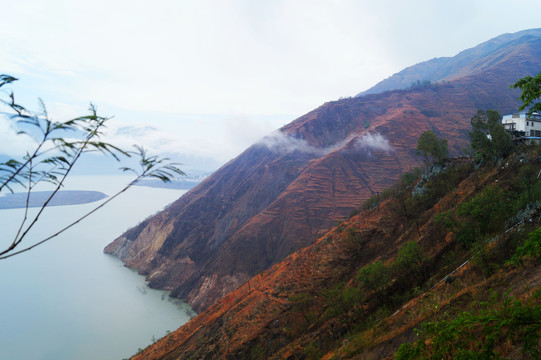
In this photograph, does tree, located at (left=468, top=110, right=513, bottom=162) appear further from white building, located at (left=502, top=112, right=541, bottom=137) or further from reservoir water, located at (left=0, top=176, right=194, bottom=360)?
reservoir water, located at (left=0, top=176, right=194, bottom=360)

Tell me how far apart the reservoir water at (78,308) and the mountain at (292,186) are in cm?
518

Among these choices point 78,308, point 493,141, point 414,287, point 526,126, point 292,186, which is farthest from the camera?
point 292,186

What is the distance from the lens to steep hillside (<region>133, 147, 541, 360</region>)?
5.95 m

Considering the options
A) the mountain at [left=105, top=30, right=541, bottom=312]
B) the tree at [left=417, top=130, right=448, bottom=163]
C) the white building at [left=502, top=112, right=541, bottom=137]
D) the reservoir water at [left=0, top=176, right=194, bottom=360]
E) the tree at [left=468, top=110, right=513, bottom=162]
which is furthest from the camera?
the mountain at [left=105, top=30, right=541, bottom=312]

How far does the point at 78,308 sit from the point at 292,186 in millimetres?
53713

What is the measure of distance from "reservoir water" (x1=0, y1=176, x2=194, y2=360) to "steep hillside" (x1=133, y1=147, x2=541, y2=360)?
684 inches

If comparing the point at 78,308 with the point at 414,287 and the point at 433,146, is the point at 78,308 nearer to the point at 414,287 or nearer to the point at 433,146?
the point at 414,287

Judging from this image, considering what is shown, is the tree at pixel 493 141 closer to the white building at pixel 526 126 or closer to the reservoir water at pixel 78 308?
the white building at pixel 526 126

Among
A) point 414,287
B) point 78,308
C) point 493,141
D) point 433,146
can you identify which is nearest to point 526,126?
point 493,141

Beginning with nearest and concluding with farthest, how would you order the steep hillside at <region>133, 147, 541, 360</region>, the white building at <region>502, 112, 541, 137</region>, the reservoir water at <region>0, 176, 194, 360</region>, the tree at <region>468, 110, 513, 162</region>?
the steep hillside at <region>133, 147, 541, 360</region>, the tree at <region>468, 110, 513, 162</region>, the white building at <region>502, 112, 541, 137</region>, the reservoir water at <region>0, 176, 194, 360</region>

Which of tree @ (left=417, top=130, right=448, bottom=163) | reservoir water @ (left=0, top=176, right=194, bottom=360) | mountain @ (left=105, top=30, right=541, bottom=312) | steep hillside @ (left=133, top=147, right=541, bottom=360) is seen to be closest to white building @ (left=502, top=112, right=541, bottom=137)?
steep hillside @ (left=133, top=147, right=541, bottom=360)

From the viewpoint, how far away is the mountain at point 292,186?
5806 centimetres

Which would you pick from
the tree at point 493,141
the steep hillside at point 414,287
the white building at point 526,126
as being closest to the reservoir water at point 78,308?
the steep hillside at point 414,287

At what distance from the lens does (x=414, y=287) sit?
16578mm
